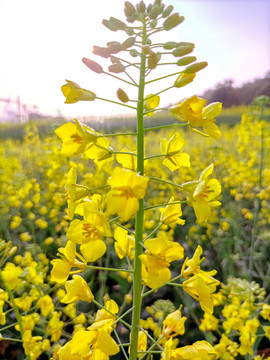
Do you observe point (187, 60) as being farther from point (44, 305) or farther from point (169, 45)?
point (44, 305)

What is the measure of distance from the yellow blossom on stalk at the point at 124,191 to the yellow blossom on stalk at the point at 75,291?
0.35 meters

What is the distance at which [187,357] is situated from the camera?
1.12 meters

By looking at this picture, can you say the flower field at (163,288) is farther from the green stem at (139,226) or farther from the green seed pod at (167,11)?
the green seed pod at (167,11)

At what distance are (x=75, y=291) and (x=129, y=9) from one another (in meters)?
1.03

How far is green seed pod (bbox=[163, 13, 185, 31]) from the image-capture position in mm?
1170

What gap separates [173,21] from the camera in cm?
118

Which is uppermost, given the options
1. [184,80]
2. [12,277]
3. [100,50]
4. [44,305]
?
[100,50]

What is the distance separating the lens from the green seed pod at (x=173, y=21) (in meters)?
1.17

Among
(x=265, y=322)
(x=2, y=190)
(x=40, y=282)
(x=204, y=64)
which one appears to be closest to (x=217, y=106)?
(x=204, y=64)

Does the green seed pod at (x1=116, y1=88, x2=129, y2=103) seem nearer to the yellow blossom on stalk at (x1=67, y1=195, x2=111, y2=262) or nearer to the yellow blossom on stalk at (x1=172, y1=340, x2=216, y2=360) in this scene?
the yellow blossom on stalk at (x1=67, y1=195, x2=111, y2=262)

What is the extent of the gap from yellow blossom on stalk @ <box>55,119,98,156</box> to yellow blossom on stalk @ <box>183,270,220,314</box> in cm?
58

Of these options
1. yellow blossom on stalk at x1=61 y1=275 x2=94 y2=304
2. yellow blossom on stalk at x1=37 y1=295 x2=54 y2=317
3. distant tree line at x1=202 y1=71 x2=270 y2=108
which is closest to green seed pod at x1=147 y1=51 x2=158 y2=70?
yellow blossom on stalk at x1=61 y1=275 x2=94 y2=304

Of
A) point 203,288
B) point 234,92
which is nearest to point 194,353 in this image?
point 203,288

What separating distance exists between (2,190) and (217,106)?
398 cm
